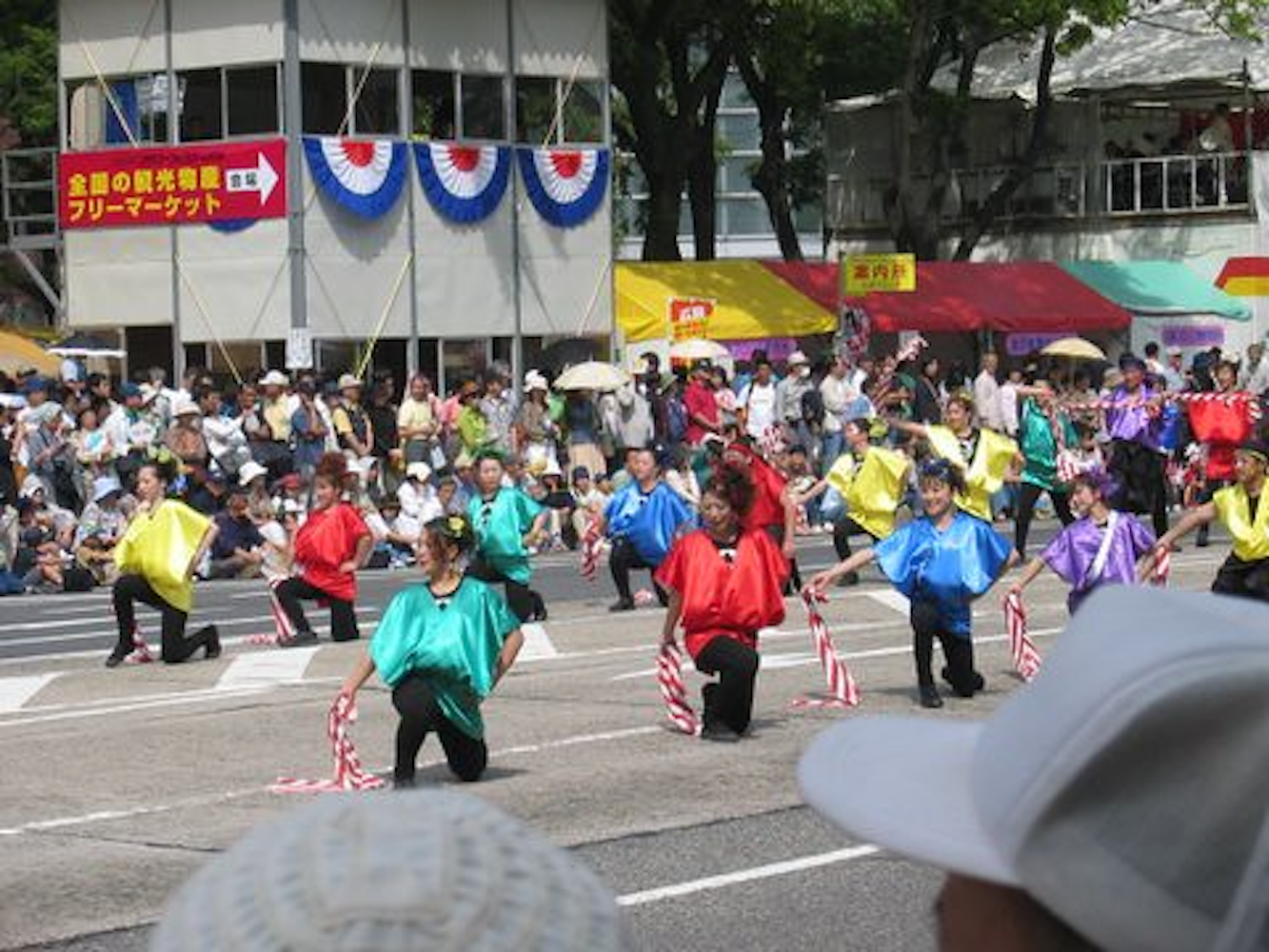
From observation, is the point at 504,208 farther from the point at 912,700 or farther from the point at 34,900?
the point at 34,900

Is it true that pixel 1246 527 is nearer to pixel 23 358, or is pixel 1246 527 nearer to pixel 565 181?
pixel 23 358

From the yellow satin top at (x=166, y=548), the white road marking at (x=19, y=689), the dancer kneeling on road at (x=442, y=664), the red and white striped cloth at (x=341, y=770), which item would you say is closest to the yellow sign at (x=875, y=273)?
the yellow satin top at (x=166, y=548)

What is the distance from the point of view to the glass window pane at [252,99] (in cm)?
3450

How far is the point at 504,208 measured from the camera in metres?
37.1

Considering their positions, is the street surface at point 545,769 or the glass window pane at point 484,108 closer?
the street surface at point 545,769

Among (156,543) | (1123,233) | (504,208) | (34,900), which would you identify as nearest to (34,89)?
(504,208)

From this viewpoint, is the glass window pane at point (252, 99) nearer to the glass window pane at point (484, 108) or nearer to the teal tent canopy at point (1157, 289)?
the glass window pane at point (484, 108)

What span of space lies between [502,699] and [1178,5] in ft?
136

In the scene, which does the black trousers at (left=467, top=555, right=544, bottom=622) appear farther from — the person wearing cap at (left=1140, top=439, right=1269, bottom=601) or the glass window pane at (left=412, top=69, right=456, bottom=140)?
the glass window pane at (left=412, top=69, right=456, bottom=140)

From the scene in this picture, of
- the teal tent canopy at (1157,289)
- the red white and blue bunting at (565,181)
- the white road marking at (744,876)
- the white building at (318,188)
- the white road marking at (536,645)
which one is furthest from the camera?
the teal tent canopy at (1157,289)

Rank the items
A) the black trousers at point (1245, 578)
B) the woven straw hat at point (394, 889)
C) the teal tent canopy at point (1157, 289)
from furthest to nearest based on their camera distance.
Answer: the teal tent canopy at point (1157, 289), the black trousers at point (1245, 578), the woven straw hat at point (394, 889)

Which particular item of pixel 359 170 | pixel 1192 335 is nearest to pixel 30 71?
pixel 359 170

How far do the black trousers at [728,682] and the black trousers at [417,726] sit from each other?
162 cm

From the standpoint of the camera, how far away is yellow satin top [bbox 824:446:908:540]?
2184 cm
